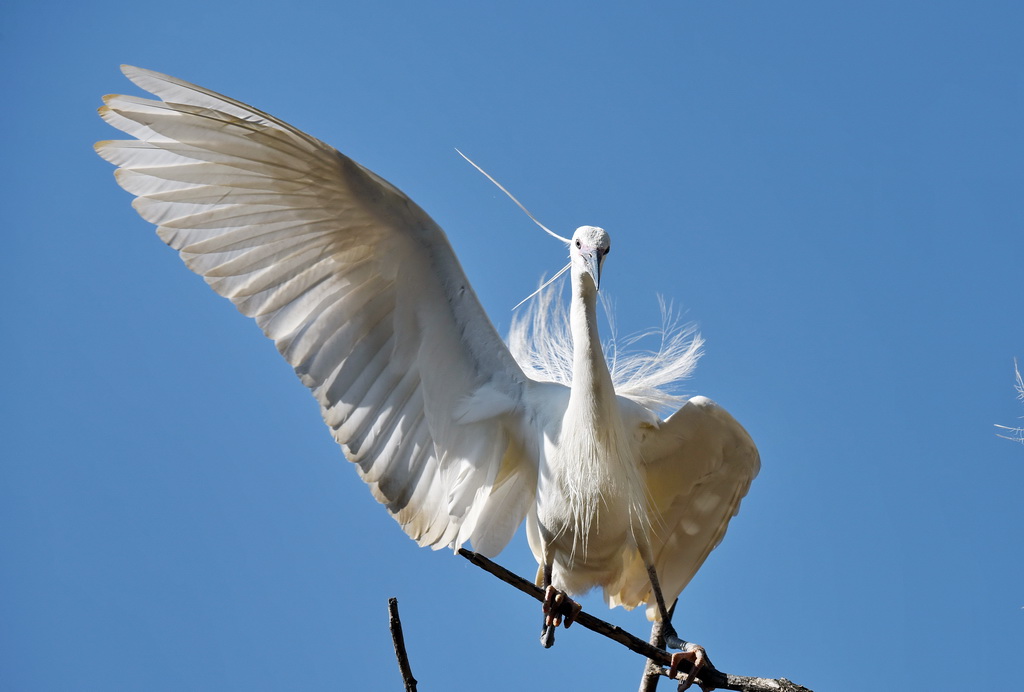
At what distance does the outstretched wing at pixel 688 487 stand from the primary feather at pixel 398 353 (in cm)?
1

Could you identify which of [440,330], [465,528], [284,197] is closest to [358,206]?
[284,197]

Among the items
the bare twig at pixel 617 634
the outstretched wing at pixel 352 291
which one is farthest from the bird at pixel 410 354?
the bare twig at pixel 617 634

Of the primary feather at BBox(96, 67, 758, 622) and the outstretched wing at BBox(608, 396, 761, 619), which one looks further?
the outstretched wing at BBox(608, 396, 761, 619)

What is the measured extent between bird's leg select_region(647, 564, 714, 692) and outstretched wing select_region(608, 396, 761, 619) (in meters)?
0.18

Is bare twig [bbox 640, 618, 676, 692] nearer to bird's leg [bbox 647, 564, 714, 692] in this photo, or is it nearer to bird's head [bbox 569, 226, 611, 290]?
bird's leg [bbox 647, 564, 714, 692]

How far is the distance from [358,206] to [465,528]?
120 centimetres

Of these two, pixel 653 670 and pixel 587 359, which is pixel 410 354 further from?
pixel 653 670

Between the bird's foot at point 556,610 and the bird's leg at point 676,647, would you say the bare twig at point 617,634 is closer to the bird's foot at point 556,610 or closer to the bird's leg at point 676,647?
the bird's leg at point 676,647

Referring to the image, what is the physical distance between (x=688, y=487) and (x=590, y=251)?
3.90ft

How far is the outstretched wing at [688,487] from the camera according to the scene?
14.8ft

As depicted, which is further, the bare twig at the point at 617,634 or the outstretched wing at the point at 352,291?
the outstretched wing at the point at 352,291

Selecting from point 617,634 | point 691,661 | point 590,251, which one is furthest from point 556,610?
point 590,251

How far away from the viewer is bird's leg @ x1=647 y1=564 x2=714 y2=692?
13.2 ft

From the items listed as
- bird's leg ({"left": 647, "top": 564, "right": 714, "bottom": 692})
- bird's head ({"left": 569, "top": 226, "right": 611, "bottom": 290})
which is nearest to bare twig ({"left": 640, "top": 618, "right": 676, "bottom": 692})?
bird's leg ({"left": 647, "top": 564, "right": 714, "bottom": 692})
